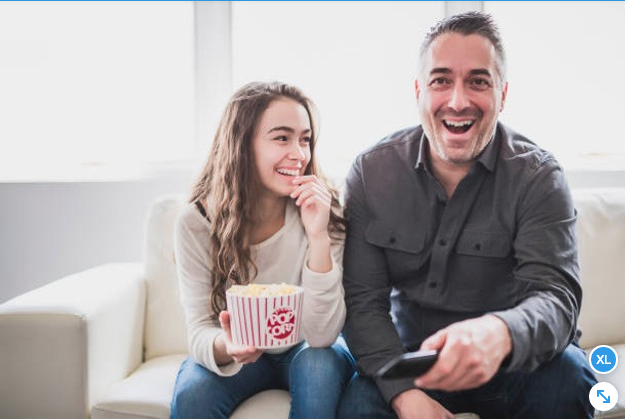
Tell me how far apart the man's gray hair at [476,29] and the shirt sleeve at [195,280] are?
2.37 ft

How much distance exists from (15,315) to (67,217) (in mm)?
1075

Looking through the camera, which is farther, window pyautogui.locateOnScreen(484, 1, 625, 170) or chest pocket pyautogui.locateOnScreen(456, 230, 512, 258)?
window pyautogui.locateOnScreen(484, 1, 625, 170)

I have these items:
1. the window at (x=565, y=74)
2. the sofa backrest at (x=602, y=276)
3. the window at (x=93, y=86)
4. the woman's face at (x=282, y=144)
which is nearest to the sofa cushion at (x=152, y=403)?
the woman's face at (x=282, y=144)

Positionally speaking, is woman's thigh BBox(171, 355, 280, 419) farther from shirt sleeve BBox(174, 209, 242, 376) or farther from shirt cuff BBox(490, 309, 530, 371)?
shirt cuff BBox(490, 309, 530, 371)

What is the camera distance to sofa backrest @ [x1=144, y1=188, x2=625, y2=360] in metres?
1.82

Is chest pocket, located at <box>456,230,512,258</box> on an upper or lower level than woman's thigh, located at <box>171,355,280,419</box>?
upper

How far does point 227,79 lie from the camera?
101 inches

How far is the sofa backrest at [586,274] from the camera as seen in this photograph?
182 cm

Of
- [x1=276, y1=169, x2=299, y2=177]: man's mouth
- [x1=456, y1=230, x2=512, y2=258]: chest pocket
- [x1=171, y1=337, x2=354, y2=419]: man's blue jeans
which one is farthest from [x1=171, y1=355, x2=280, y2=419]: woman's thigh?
[x1=456, y1=230, x2=512, y2=258]: chest pocket

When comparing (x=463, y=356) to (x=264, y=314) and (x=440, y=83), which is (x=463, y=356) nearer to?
(x=264, y=314)

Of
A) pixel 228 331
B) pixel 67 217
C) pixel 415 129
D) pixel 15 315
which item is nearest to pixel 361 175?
pixel 415 129

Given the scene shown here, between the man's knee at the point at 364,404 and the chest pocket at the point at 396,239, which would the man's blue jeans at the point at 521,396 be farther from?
the chest pocket at the point at 396,239

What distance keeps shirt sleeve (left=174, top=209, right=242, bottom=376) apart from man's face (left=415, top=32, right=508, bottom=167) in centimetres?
63

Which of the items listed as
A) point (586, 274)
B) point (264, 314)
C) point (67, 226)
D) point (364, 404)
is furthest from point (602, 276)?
point (67, 226)
